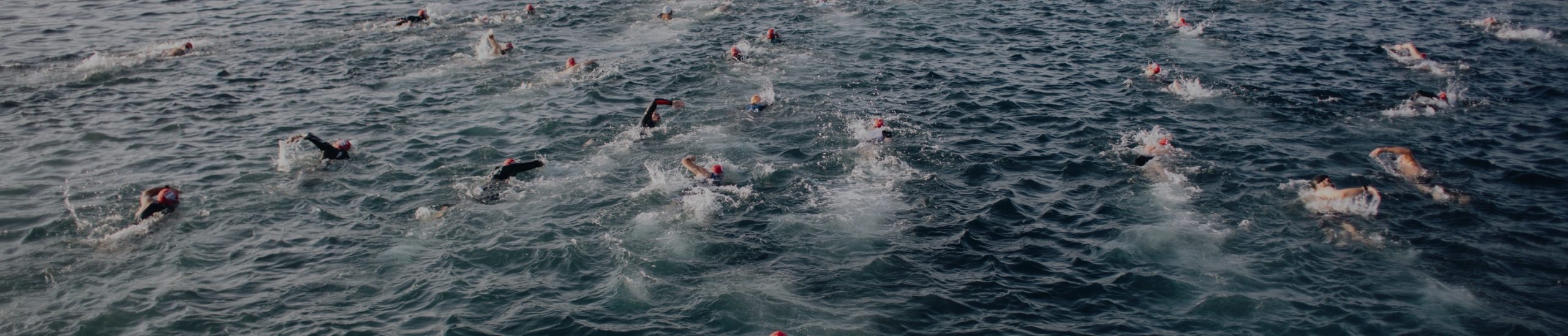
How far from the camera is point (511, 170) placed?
20609 millimetres

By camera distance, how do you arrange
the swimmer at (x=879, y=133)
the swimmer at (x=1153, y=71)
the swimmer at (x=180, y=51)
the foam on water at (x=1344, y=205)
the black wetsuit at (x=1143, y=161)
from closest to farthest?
the foam on water at (x=1344, y=205) → the black wetsuit at (x=1143, y=161) → the swimmer at (x=879, y=133) → the swimmer at (x=1153, y=71) → the swimmer at (x=180, y=51)

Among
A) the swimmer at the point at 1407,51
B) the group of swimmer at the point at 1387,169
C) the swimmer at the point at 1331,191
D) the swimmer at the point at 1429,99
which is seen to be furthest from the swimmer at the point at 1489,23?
the swimmer at the point at 1331,191

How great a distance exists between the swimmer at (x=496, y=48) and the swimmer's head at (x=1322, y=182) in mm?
25079

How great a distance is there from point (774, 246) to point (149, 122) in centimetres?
1919

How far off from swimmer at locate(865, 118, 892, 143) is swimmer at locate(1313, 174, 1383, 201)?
9590 mm

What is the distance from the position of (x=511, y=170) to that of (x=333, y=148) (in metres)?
4.91

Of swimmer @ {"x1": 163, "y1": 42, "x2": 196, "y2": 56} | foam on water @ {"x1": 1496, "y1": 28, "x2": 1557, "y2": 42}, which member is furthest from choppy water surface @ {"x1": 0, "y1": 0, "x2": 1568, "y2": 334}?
swimmer @ {"x1": 163, "y1": 42, "x2": 196, "y2": 56}

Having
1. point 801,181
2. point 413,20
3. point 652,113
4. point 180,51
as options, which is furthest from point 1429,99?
point 180,51

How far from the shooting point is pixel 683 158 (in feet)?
69.7

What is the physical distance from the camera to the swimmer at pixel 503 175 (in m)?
20.0

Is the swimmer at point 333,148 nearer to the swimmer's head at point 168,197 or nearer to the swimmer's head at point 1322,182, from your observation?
the swimmer's head at point 168,197

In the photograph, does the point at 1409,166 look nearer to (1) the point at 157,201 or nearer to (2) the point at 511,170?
(2) the point at 511,170

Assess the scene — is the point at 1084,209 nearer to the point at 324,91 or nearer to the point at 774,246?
the point at 774,246

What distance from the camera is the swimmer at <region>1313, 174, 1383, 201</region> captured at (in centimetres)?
1838
